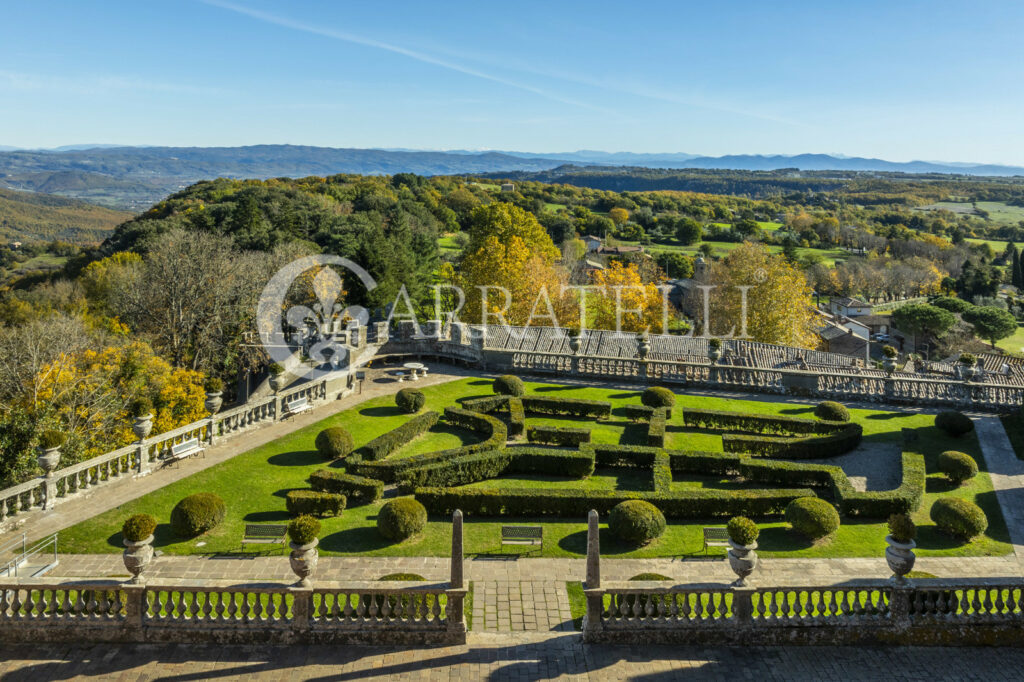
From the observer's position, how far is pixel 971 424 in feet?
98.0

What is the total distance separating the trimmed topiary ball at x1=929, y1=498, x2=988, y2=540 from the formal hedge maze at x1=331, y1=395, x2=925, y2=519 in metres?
1.27

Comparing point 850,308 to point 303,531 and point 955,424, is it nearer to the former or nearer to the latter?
point 955,424

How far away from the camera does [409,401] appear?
1238 inches

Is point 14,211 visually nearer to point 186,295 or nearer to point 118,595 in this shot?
point 186,295

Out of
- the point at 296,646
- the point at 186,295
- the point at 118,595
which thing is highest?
the point at 186,295

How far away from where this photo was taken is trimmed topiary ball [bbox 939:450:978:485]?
976 inches

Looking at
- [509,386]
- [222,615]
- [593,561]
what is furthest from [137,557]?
[509,386]

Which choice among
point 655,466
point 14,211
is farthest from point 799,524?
point 14,211

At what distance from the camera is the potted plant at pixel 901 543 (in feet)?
48.4

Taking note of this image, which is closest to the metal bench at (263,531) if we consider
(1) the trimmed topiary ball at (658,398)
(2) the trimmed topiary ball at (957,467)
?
(1) the trimmed topiary ball at (658,398)

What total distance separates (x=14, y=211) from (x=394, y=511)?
171 m

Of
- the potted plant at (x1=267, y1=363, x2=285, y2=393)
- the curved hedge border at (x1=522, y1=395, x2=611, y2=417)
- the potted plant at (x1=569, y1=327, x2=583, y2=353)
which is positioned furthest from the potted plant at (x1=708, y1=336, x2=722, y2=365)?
the potted plant at (x1=267, y1=363, x2=285, y2=393)

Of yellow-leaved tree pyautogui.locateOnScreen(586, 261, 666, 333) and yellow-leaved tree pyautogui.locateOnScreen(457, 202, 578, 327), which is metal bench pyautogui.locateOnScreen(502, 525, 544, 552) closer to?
yellow-leaved tree pyautogui.locateOnScreen(457, 202, 578, 327)

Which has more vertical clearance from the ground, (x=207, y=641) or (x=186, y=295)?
(x=186, y=295)
